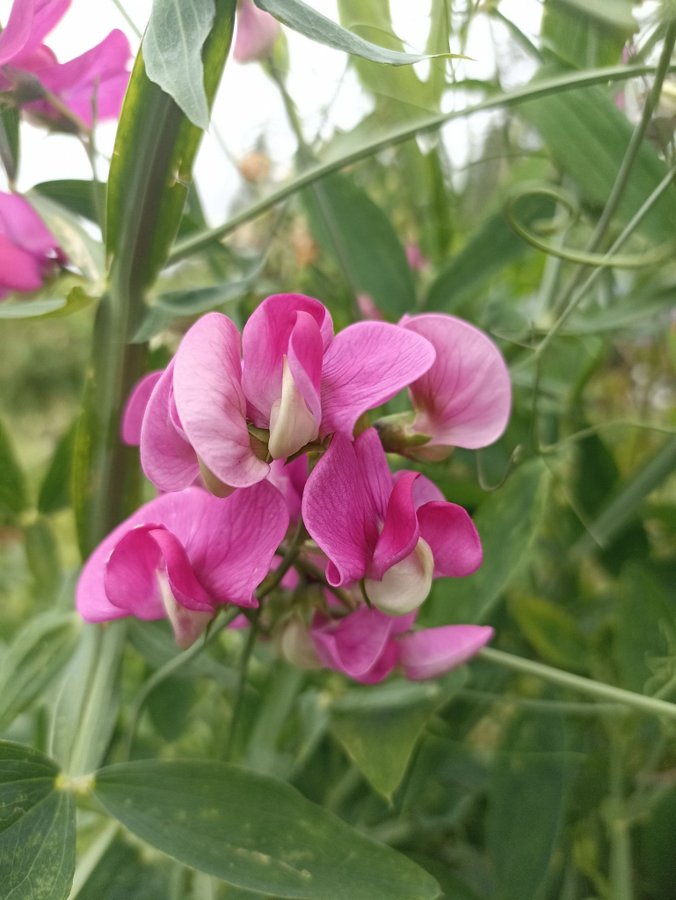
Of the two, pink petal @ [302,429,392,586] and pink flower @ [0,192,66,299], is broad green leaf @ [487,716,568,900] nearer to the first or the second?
pink petal @ [302,429,392,586]

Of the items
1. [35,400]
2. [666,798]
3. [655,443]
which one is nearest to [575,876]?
[666,798]

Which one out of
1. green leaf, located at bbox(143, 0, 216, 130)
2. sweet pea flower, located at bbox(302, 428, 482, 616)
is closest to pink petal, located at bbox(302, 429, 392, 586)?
sweet pea flower, located at bbox(302, 428, 482, 616)

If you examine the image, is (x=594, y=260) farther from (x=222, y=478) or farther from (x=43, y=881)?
(x=43, y=881)

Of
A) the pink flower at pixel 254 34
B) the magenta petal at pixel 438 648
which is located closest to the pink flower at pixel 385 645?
the magenta petal at pixel 438 648

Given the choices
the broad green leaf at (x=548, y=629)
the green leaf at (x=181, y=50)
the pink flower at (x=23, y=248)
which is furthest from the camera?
the broad green leaf at (x=548, y=629)

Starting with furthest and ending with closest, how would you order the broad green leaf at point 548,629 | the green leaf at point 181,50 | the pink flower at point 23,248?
1. the broad green leaf at point 548,629
2. the pink flower at point 23,248
3. the green leaf at point 181,50

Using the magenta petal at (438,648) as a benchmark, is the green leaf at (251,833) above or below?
below

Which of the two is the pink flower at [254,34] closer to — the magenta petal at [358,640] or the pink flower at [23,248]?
the pink flower at [23,248]
